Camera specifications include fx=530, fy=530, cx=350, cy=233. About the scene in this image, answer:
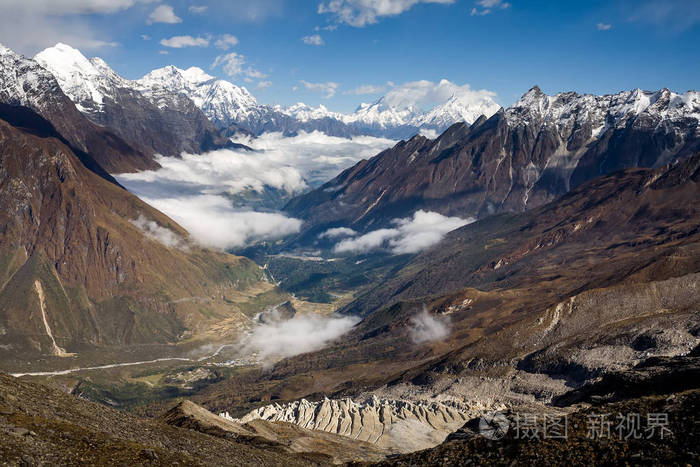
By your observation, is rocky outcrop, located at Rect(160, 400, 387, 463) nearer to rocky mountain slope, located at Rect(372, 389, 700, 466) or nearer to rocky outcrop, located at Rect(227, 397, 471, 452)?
rocky outcrop, located at Rect(227, 397, 471, 452)

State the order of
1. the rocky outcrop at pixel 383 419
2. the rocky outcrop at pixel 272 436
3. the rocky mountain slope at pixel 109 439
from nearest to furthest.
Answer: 1. the rocky mountain slope at pixel 109 439
2. the rocky outcrop at pixel 272 436
3. the rocky outcrop at pixel 383 419

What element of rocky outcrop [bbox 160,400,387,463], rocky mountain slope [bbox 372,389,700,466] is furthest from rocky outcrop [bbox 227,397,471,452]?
rocky mountain slope [bbox 372,389,700,466]

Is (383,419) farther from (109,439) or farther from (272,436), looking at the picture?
(109,439)

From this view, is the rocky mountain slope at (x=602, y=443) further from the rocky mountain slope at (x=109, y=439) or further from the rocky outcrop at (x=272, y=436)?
the rocky outcrop at (x=272, y=436)

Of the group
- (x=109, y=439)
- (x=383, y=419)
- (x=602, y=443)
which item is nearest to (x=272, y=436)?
(x=383, y=419)

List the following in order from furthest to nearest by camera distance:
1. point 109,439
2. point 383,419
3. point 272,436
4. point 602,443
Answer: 1. point 383,419
2. point 272,436
3. point 109,439
4. point 602,443

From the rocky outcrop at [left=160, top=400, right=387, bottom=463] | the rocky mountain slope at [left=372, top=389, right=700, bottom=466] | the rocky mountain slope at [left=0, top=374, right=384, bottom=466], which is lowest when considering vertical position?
the rocky outcrop at [left=160, top=400, right=387, bottom=463]

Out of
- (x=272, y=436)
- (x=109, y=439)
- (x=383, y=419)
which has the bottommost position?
(x=272, y=436)

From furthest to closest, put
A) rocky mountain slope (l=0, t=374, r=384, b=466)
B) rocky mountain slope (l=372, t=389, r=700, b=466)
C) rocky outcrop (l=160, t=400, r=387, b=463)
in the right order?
rocky outcrop (l=160, t=400, r=387, b=463), rocky mountain slope (l=0, t=374, r=384, b=466), rocky mountain slope (l=372, t=389, r=700, b=466)

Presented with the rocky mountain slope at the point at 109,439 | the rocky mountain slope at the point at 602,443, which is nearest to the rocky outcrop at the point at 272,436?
the rocky mountain slope at the point at 109,439
